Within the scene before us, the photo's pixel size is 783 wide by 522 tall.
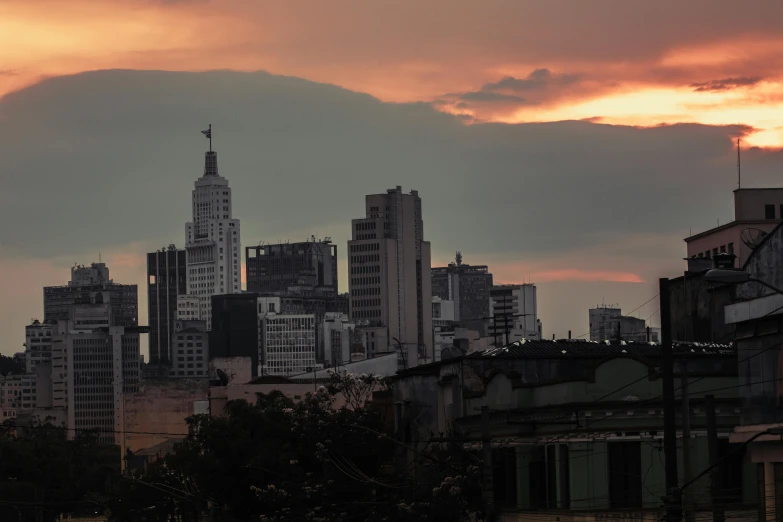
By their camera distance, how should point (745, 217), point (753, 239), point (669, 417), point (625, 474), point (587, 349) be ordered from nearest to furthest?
point (669, 417), point (625, 474), point (753, 239), point (587, 349), point (745, 217)

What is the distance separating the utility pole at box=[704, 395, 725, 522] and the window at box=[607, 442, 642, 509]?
2240mm

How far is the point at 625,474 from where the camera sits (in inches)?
2061

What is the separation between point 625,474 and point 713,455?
12.0 metres

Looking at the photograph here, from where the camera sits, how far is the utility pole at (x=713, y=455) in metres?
40.3

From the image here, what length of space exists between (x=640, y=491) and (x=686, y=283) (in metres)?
19.4

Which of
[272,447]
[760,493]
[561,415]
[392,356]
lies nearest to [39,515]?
[392,356]

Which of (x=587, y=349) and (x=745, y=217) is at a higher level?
(x=745, y=217)

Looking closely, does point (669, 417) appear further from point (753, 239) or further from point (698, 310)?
point (698, 310)

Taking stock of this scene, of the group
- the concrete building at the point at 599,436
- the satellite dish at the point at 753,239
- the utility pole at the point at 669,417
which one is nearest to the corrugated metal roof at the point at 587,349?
the concrete building at the point at 599,436

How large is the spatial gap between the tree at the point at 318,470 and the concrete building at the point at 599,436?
6.74 feet

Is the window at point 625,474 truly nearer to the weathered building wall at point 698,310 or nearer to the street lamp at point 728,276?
the weathered building wall at point 698,310

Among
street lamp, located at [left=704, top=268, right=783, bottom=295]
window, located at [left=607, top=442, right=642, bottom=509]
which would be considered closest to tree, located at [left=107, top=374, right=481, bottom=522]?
window, located at [left=607, top=442, right=642, bottom=509]

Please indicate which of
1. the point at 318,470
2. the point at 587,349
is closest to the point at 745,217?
the point at 318,470

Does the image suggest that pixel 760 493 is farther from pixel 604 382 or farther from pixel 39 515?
pixel 39 515
